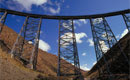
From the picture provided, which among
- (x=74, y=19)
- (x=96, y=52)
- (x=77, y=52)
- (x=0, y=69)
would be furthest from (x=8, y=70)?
(x=74, y=19)

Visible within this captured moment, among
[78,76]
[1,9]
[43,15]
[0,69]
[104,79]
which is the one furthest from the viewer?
[43,15]

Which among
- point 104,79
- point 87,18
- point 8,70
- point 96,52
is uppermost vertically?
point 87,18

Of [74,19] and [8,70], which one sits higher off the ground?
[74,19]

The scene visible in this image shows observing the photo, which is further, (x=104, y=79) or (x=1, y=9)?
(x=1, y=9)

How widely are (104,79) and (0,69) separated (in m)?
8.67

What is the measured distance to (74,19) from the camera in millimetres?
13289

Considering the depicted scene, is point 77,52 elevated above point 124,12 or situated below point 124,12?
below

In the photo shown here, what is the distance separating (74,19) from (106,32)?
15.4 ft

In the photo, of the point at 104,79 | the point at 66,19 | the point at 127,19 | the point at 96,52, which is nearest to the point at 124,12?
the point at 127,19

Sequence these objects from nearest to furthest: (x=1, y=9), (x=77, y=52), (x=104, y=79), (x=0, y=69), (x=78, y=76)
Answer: (x=0, y=69)
(x=104, y=79)
(x=78, y=76)
(x=77, y=52)
(x=1, y=9)

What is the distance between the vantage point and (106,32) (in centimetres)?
1155

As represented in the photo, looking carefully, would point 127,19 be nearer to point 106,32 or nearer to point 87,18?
point 106,32

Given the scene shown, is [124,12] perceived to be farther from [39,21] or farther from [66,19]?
[39,21]

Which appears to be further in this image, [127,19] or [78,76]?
[127,19]
